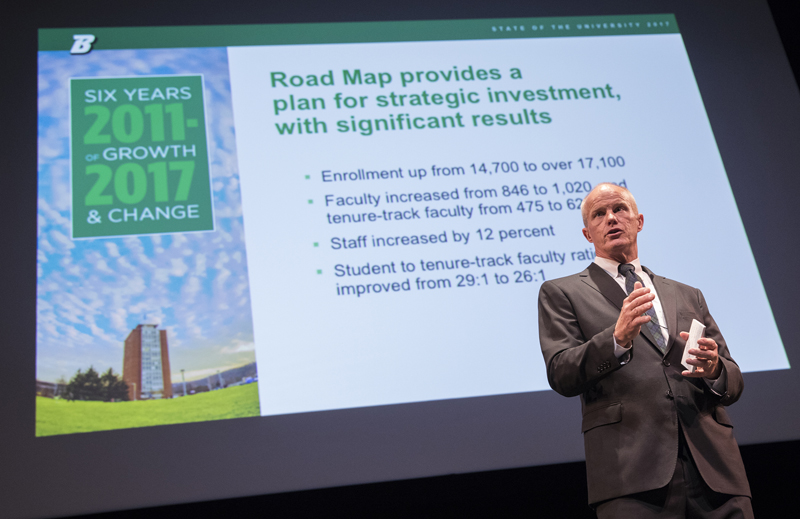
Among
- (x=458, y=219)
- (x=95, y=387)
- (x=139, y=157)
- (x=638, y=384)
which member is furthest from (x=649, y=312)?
(x=139, y=157)

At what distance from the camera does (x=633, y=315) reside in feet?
4.94

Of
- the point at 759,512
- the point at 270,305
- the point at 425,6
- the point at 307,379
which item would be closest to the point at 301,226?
the point at 270,305

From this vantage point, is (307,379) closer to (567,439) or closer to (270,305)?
(270,305)

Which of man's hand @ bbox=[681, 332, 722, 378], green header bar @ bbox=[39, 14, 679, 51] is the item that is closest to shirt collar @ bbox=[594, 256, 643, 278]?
man's hand @ bbox=[681, 332, 722, 378]

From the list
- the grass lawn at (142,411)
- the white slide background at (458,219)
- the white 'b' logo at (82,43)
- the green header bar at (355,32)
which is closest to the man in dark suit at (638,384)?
the white slide background at (458,219)

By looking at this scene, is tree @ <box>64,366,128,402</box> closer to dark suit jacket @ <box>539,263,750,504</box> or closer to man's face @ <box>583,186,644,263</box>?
dark suit jacket @ <box>539,263,750,504</box>

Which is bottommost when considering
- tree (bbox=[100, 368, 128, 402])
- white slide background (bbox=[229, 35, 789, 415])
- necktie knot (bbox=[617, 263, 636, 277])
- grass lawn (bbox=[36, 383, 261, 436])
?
grass lawn (bbox=[36, 383, 261, 436])

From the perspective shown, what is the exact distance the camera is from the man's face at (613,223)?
5.94 ft

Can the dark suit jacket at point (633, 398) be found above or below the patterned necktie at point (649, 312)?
below

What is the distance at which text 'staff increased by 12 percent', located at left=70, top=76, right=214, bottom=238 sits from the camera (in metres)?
3.00

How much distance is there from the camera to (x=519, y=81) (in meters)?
3.51

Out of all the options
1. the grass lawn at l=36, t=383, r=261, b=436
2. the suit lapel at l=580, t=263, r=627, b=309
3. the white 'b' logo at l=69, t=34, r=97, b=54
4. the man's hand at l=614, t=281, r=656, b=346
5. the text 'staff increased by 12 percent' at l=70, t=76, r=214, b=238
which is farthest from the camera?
the white 'b' logo at l=69, t=34, r=97, b=54

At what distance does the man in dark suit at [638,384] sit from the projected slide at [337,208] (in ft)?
4.09

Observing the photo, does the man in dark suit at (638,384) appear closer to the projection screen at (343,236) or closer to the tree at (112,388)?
the projection screen at (343,236)
